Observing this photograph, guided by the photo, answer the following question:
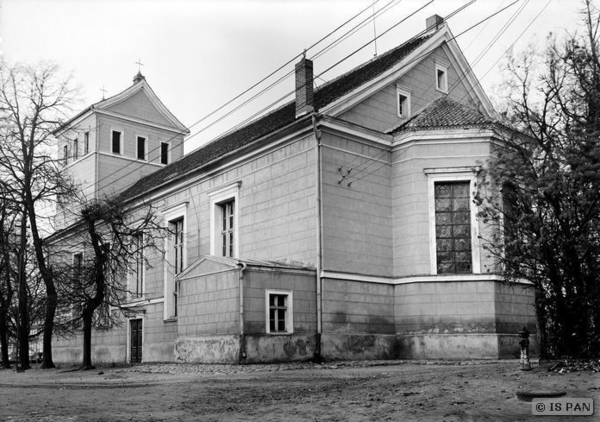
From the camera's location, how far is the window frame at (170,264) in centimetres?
3472

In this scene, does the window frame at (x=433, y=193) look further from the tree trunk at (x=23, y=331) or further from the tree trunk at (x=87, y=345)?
the tree trunk at (x=23, y=331)

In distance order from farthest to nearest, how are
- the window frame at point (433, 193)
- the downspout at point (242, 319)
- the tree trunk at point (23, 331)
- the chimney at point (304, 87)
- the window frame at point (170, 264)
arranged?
1. the window frame at point (170, 264)
2. the tree trunk at point (23, 331)
3. the chimney at point (304, 87)
4. the window frame at point (433, 193)
5. the downspout at point (242, 319)

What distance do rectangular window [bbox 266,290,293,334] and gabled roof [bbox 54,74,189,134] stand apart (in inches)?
1026

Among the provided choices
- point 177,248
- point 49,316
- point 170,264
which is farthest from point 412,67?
point 49,316

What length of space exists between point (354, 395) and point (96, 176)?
36.2 metres

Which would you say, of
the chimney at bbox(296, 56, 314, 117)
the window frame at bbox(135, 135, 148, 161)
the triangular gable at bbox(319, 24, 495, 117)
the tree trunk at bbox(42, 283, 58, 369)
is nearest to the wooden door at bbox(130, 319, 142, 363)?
the tree trunk at bbox(42, 283, 58, 369)

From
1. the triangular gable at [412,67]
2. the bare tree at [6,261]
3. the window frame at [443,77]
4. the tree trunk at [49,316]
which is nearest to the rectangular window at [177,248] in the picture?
the tree trunk at [49,316]

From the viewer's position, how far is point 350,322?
85.4ft

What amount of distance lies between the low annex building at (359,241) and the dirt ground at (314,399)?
24.5ft

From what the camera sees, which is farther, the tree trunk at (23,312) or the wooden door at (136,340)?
the wooden door at (136,340)

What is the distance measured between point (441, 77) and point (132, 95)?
78.1 ft

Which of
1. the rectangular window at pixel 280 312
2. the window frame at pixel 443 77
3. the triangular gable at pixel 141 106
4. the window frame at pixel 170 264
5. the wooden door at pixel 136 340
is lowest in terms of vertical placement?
the wooden door at pixel 136 340

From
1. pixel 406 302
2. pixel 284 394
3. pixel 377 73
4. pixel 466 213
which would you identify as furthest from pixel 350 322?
pixel 284 394

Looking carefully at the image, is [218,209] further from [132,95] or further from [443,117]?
[132,95]
